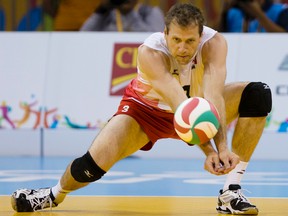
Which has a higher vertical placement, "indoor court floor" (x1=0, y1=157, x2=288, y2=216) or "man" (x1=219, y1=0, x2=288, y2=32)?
"man" (x1=219, y1=0, x2=288, y2=32)

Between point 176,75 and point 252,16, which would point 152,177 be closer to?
point 176,75

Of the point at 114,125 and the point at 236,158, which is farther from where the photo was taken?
the point at 114,125

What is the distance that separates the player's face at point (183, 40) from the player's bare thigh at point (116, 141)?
→ 2.38 feet

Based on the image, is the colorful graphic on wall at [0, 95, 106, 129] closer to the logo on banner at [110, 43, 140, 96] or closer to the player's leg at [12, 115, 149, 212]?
the logo on banner at [110, 43, 140, 96]

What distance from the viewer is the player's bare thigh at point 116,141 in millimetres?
6133

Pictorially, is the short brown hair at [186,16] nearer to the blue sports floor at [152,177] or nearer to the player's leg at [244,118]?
the player's leg at [244,118]

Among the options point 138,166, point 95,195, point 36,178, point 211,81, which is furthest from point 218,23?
point 211,81

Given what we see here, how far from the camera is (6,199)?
6.89 metres

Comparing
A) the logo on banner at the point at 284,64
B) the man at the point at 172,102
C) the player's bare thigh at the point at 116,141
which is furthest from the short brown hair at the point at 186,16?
the logo on banner at the point at 284,64

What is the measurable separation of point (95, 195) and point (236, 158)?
218 centimetres

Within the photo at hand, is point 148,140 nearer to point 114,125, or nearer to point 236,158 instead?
point 114,125

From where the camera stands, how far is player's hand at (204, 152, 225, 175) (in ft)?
17.4

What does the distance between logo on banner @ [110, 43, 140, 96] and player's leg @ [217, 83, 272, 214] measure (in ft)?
15.4

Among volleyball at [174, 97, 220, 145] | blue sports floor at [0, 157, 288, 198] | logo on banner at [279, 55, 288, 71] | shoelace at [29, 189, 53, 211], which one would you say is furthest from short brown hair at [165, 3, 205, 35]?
logo on banner at [279, 55, 288, 71]
